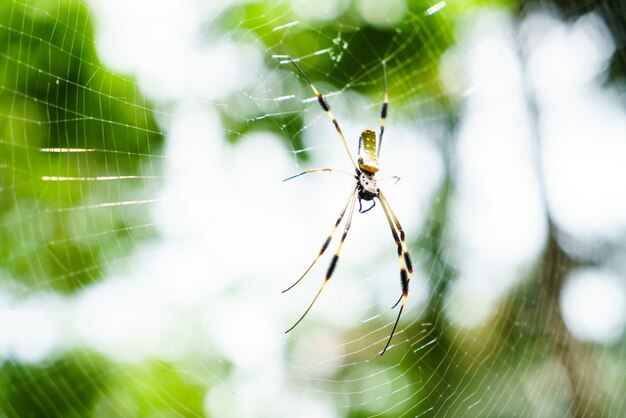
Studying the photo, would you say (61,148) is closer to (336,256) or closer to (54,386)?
(54,386)

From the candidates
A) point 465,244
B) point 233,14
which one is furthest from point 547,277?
point 233,14

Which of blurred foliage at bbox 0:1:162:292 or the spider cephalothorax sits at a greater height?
blurred foliage at bbox 0:1:162:292

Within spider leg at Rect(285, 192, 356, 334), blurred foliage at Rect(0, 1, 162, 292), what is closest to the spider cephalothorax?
spider leg at Rect(285, 192, 356, 334)

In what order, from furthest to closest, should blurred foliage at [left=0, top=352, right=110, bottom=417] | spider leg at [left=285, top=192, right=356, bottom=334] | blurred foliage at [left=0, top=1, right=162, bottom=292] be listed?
blurred foliage at [left=0, top=352, right=110, bottom=417] → blurred foliage at [left=0, top=1, right=162, bottom=292] → spider leg at [left=285, top=192, right=356, bottom=334]

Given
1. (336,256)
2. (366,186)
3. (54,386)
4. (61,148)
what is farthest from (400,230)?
(54,386)

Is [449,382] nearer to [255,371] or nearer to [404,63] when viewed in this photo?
[255,371]

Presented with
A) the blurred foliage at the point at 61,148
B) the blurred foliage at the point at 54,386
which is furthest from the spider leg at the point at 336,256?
the blurred foliage at the point at 54,386

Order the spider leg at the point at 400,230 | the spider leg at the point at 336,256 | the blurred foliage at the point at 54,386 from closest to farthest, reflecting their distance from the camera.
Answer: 1. the spider leg at the point at 336,256
2. the spider leg at the point at 400,230
3. the blurred foliage at the point at 54,386

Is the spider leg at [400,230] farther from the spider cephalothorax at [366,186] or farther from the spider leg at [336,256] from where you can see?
the spider leg at [336,256]

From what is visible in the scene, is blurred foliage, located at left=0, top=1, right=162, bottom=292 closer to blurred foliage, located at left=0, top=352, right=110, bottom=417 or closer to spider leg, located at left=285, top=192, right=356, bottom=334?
blurred foliage, located at left=0, top=352, right=110, bottom=417
